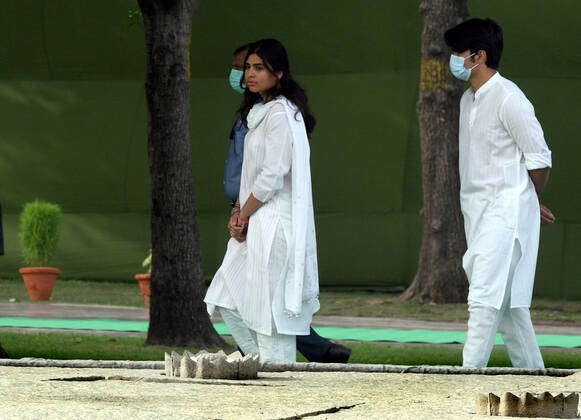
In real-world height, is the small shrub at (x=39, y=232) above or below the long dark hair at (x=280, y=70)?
below

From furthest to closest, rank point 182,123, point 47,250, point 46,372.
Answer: point 47,250 < point 182,123 < point 46,372

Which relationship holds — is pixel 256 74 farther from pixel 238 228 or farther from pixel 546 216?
pixel 546 216

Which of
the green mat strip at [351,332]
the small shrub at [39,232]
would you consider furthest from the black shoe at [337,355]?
the small shrub at [39,232]

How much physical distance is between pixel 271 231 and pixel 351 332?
5.61 meters

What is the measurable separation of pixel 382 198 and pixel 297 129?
1134 centimetres

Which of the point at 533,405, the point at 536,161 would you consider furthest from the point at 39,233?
the point at 533,405

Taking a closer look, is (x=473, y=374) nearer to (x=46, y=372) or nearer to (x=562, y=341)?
(x=46, y=372)

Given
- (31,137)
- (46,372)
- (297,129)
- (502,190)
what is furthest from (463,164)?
(31,137)

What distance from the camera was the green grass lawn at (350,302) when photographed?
52.0 feet

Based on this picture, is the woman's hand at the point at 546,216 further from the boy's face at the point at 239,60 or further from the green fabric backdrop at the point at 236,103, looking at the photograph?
the green fabric backdrop at the point at 236,103

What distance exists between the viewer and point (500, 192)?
779cm

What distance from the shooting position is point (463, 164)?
26.3ft

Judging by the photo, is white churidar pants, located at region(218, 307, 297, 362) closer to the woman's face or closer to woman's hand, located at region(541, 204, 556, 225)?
the woman's face

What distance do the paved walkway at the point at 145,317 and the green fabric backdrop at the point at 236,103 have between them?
146 inches
